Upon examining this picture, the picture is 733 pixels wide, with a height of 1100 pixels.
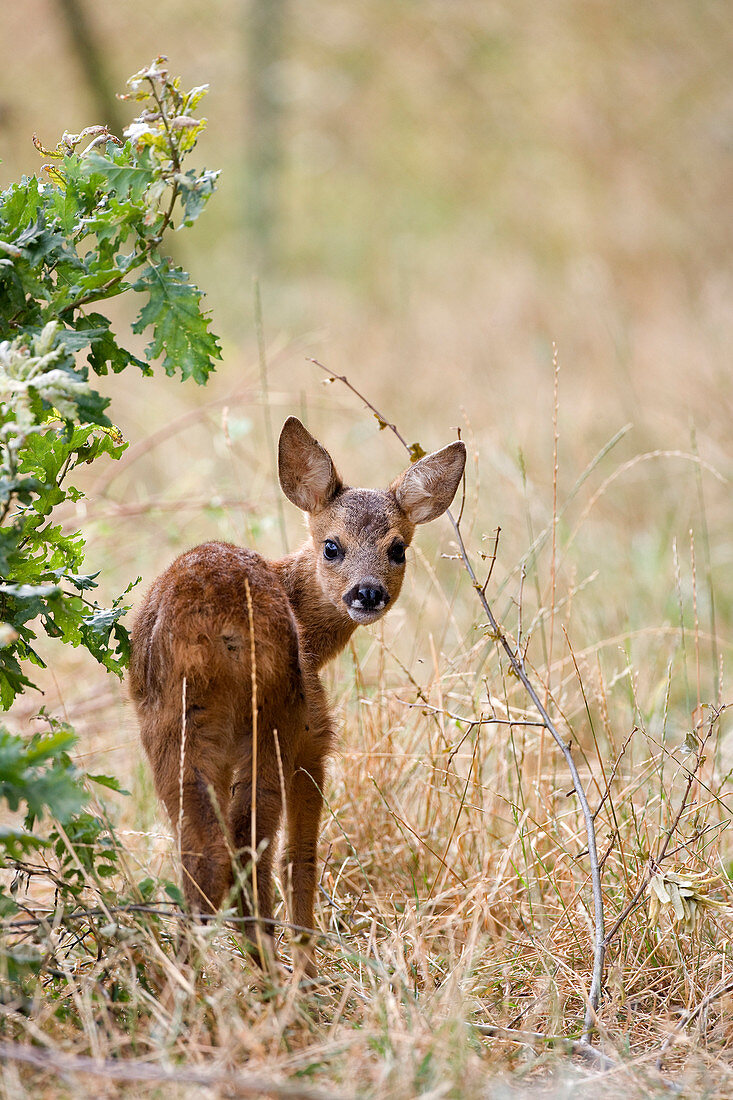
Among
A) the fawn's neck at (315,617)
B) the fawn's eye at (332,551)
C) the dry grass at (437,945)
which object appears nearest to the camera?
the dry grass at (437,945)

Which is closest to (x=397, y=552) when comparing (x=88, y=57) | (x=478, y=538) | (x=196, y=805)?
(x=196, y=805)

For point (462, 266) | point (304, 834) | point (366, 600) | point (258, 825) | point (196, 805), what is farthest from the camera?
point (462, 266)

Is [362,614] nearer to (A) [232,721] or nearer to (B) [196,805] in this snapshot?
(A) [232,721]

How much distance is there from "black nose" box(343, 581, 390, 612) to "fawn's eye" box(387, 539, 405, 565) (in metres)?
0.24

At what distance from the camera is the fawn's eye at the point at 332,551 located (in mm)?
4221

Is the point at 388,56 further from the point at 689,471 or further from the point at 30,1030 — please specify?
the point at 30,1030

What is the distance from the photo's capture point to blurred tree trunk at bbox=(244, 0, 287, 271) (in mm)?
16656

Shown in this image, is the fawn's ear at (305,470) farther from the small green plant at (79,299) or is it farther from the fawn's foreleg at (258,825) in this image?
the fawn's foreleg at (258,825)

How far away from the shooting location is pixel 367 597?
3943 mm

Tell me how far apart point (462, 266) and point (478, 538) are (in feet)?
29.6

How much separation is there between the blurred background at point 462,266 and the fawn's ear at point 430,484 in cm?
39

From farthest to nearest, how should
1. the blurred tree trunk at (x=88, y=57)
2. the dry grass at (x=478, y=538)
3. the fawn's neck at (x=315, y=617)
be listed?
the blurred tree trunk at (x=88, y=57), the fawn's neck at (x=315, y=617), the dry grass at (x=478, y=538)

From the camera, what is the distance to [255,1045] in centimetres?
268

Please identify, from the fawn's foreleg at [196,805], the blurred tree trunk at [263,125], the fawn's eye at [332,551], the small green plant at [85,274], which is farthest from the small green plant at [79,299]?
the blurred tree trunk at [263,125]
